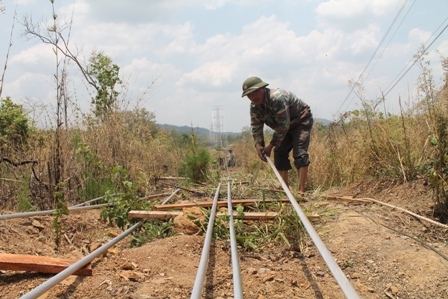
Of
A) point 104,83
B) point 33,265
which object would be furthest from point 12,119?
point 33,265

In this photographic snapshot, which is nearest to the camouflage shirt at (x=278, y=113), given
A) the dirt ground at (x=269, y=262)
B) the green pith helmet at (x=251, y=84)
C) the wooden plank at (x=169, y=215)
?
the green pith helmet at (x=251, y=84)

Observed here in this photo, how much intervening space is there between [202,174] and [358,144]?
9.97 ft

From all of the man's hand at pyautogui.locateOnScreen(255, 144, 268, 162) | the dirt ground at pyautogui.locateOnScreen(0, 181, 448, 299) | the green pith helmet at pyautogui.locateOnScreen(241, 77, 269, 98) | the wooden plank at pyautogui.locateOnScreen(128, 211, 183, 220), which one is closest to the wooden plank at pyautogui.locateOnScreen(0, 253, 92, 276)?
the dirt ground at pyautogui.locateOnScreen(0, 181, 448, 299)

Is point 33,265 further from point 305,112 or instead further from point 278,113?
point 305,112

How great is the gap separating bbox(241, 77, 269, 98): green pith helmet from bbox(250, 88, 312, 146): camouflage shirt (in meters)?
0.20

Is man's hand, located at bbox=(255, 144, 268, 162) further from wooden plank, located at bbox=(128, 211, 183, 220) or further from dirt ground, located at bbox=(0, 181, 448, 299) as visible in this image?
wooden plank, located at bbox=(128, 211, 183, 220)

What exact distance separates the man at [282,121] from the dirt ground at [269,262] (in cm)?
141

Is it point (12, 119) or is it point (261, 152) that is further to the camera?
point (12, 119)

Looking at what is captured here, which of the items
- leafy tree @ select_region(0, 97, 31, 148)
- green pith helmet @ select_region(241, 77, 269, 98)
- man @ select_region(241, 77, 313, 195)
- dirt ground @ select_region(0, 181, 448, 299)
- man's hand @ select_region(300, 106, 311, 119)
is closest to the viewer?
dirt ground @ select_region(0, 181, 448, 299)

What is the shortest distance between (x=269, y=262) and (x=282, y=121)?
241 centimetres

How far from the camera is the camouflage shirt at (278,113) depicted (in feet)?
16.9

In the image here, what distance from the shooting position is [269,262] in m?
3.10

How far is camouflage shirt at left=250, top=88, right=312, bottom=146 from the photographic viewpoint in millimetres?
5145

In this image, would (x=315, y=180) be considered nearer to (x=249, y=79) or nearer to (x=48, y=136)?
(x=249, y=79)
